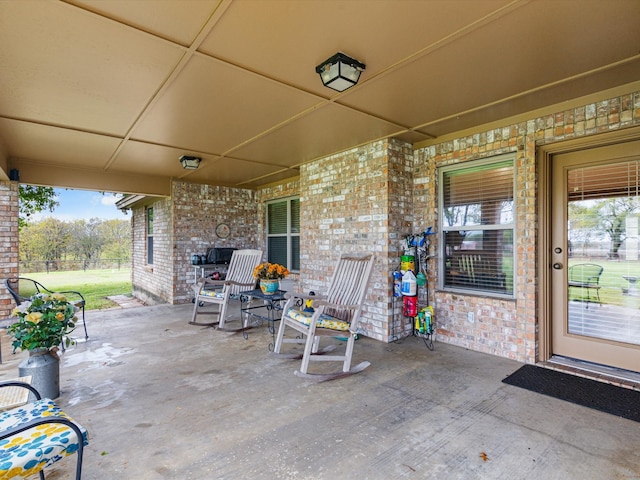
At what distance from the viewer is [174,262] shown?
6.42m

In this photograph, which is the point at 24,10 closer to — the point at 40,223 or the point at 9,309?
the point at 9,309

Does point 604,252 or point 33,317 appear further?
point 604,252

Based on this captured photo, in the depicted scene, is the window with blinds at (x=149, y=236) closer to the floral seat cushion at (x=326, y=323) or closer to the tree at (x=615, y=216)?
the floral seat cushion at (x=326, y=323)

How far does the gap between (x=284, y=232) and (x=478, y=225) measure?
4033mm

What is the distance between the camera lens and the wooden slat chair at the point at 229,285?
181 inches

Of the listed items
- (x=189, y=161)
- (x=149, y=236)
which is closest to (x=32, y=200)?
(x=149, y=236)

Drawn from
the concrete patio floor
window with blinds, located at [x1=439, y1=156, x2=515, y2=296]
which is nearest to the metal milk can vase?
the concrete patio floor

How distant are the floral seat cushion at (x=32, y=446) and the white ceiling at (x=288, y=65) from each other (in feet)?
6.73

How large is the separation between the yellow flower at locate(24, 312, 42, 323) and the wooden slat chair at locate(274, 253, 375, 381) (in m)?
1.98

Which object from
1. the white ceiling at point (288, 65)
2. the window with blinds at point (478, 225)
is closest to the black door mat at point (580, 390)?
the window with blinds at point (478, 225)

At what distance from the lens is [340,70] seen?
229 cm

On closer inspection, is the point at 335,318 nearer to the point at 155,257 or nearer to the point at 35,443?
the point at 35,443

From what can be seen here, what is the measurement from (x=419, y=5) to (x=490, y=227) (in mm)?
2533

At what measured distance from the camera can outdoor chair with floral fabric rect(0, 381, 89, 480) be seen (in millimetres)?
1187
